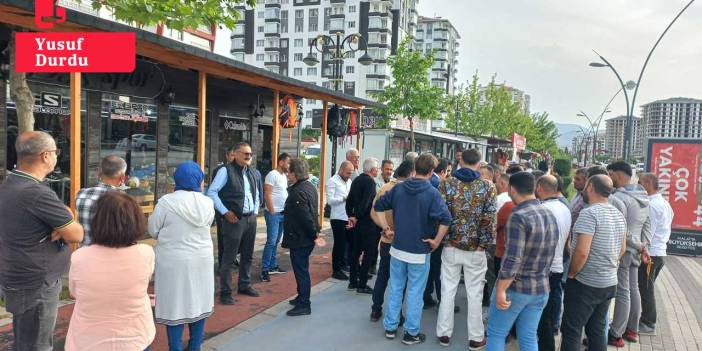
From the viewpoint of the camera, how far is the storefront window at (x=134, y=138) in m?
8.42

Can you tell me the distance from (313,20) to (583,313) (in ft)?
255

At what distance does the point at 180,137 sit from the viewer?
33.1ft

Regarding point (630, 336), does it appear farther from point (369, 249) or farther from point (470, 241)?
point (369, 249)

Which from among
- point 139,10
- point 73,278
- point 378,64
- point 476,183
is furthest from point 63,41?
point 378,64

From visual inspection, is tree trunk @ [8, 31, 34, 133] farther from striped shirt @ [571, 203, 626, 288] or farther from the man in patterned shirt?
striped shirt @ [571, 203, 626, 288]

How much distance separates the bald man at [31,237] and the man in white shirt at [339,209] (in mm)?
3897

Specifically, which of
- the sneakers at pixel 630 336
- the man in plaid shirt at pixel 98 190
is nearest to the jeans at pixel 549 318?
the sneakers at pixel 630 336

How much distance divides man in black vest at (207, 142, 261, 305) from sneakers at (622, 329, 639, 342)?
4276 mm

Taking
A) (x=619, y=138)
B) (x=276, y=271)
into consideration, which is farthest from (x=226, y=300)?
(x=619, y=138)

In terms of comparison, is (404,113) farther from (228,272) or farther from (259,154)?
(228,272)

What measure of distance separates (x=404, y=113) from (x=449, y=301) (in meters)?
14.9

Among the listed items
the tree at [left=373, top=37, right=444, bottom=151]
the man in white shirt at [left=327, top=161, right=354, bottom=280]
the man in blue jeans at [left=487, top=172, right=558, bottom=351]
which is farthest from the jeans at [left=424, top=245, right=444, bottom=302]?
the tree at [left=373, top=37, right=444, bottom=151]

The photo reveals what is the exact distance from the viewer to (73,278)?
2.55m

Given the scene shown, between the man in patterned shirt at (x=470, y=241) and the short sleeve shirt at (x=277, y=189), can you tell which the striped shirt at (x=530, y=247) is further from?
the short sleeve shirt at (x=277, y=189)
